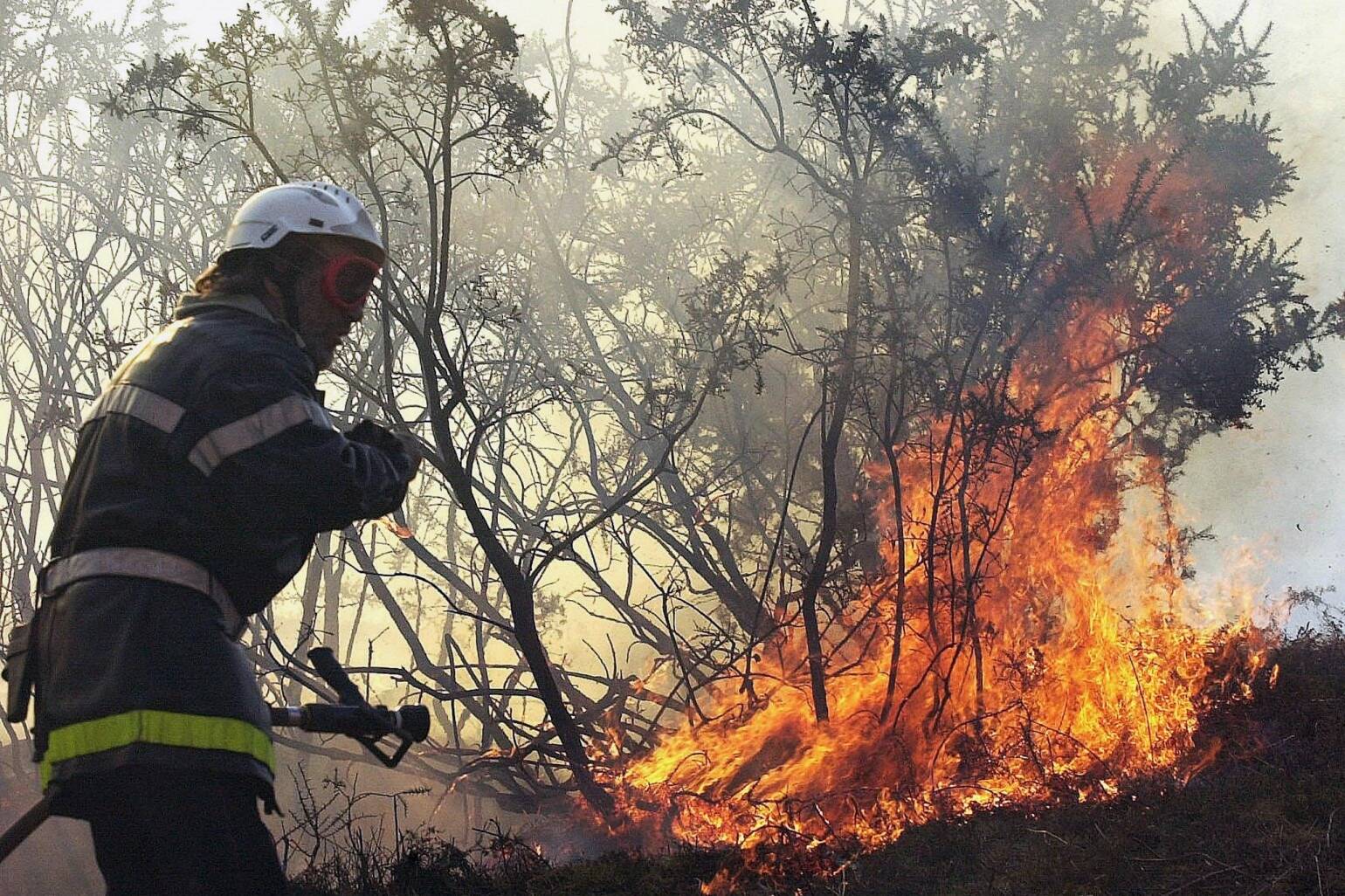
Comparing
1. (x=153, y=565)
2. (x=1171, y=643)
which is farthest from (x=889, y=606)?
(x=153, y=565)

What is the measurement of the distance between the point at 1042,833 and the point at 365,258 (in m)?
4.49

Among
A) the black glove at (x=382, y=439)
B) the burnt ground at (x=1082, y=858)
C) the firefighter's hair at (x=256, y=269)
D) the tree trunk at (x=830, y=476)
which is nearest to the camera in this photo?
the firefighter's hair at (x=256, y=269)

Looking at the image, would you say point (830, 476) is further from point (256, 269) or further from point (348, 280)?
point (256, 269)

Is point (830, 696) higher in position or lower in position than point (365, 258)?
lower

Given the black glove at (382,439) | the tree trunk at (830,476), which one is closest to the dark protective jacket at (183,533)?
the black glove at (382,439)

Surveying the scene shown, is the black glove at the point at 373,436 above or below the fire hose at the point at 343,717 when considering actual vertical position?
above

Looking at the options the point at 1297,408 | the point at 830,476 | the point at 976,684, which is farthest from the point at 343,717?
the point at 1297,408

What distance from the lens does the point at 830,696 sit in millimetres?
8164

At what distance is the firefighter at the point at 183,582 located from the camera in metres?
2.73

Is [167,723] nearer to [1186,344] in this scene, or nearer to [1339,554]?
[1186,344]

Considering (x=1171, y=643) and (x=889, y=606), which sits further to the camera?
(x=889, y=606)

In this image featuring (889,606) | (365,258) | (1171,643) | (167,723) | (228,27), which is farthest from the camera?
(889,606)

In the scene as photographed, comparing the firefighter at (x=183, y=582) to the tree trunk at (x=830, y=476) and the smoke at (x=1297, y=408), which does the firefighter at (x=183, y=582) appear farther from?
the smoke at (x=1297, y=408)

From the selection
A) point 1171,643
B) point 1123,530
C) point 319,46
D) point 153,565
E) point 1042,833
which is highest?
point 319,46
